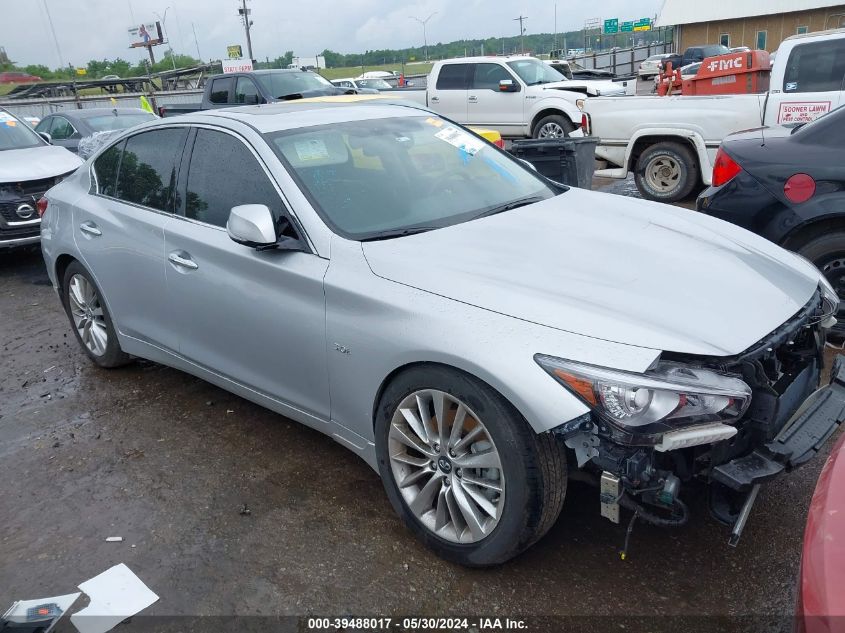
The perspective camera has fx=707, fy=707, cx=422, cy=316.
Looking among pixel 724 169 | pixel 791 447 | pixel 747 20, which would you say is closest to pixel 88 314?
pixel 791 447

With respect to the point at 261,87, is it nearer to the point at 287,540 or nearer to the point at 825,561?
the point at 287,540

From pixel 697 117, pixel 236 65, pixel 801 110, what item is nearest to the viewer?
pixel 801 110

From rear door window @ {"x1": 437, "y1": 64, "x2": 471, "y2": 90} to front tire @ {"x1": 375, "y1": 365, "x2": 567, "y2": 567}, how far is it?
1256 cm

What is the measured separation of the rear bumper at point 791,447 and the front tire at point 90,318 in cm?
380

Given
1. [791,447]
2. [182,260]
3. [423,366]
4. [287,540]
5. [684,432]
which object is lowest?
[287,540]

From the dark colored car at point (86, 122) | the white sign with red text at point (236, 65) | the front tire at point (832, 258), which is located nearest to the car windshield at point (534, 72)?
the dark colored car at point (86, 122)

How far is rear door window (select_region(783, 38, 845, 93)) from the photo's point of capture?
7.66 meters

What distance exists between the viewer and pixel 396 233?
315 cm

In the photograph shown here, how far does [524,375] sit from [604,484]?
444mm

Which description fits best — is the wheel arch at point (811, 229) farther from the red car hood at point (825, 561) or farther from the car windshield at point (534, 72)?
the car windshield at point (534, 72)

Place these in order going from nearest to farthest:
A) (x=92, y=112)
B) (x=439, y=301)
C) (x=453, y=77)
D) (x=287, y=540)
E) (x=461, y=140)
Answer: (x=439, y=301) < (x=287, y=540) < (x=461, y=140) < (x=92, y=112) < (x=453, y=77)

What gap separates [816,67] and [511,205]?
6186 mm

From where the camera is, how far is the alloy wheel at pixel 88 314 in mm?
4715

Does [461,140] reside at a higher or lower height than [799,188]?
higher
